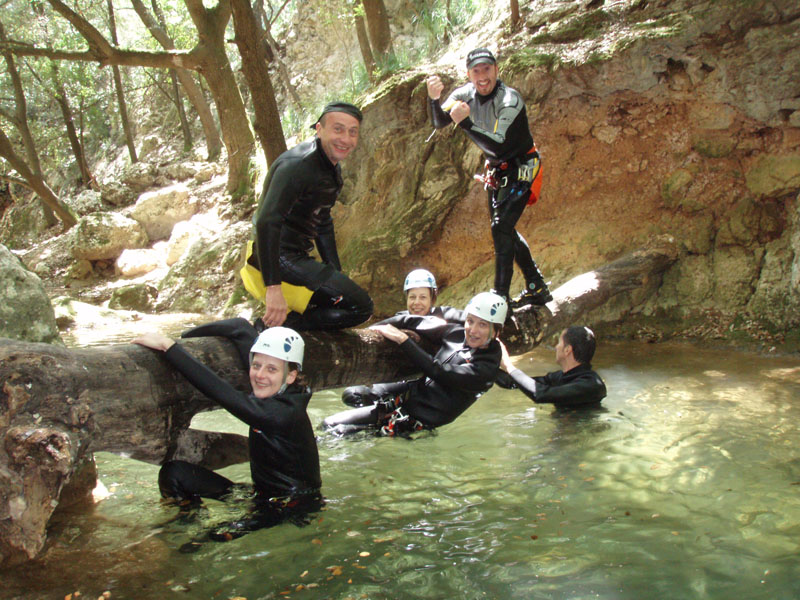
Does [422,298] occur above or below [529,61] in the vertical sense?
below

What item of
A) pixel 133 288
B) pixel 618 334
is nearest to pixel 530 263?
pixel 618 334

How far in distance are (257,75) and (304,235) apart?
6.43 metres

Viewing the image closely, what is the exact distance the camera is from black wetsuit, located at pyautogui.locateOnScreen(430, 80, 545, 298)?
17.0ft

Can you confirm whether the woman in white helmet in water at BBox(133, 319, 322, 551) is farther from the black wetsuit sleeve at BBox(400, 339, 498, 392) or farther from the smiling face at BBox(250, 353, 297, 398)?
the black wetsuit sleeve at BBox(400, 339, 498, 392)

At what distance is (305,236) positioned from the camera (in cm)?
423

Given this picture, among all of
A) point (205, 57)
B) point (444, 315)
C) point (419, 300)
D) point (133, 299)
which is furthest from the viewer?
point (133, 299)

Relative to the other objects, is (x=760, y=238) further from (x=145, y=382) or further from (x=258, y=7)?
(x=258, y=7)

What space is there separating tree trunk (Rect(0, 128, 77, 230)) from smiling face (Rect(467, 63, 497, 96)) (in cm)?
1624

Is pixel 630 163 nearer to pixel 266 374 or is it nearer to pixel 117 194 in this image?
pixel 266 374

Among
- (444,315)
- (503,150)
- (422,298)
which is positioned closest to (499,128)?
(503,150)

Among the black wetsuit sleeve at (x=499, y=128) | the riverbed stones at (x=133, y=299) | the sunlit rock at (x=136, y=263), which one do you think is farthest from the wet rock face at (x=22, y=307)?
the sunlit rock at (x=136, y=263)

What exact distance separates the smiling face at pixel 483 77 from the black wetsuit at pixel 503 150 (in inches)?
2.3

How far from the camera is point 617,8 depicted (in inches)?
345

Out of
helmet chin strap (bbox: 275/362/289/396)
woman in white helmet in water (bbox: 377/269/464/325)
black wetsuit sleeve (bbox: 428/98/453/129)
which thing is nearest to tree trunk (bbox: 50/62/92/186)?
black wetsuit sleeve (bbox: 428/98/453/129)
